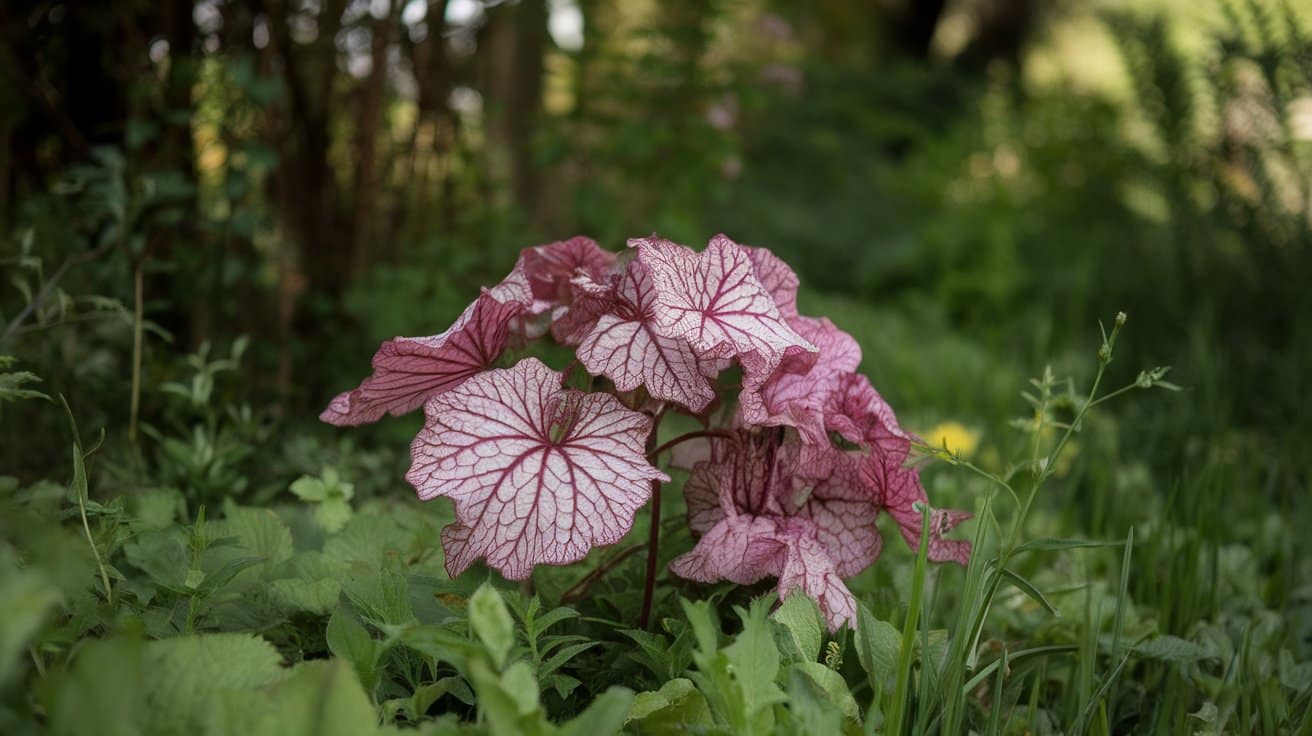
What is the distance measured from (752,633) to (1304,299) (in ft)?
8.26

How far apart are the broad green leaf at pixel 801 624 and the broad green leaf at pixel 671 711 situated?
105mm

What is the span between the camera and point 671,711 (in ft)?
3.09

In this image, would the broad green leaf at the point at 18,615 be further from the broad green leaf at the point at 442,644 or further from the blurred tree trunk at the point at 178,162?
the blurred tree trunk at the point at 178,162

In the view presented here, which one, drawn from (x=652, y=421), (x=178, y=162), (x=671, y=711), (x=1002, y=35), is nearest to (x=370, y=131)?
(x=178, y=162)

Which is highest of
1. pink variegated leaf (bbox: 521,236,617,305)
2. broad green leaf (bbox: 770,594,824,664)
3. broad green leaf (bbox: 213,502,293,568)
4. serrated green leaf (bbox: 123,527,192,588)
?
pink variegated leaf (bbox: 521,236,617,305)

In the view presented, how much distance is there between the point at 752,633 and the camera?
854 mm

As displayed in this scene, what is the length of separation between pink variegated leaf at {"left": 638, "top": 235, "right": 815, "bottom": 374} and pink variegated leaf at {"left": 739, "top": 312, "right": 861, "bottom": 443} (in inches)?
1.8

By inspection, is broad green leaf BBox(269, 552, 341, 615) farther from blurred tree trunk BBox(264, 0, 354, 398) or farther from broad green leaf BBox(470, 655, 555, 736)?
blurred tree trunk BBox(264, 0, 354, 398)

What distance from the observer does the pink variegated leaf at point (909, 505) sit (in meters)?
1.10

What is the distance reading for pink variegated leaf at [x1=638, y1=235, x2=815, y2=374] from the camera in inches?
38.0

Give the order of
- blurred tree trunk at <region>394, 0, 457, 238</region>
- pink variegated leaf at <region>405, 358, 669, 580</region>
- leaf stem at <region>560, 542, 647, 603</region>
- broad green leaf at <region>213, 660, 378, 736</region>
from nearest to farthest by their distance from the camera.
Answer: broad green leaf at <region>213, 660, 378, 736</region>
pink variegated leaf at <region>405, 358, 669, 580</region>
leaf stem at <region>560, 542, 647, 603</region>
blurred tree trunk at <region>394, 0, 457, 238</region>

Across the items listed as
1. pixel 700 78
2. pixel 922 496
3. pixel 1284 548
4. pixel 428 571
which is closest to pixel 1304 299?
pixel 1284 548

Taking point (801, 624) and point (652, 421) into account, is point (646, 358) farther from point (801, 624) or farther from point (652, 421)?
point (801, 624)

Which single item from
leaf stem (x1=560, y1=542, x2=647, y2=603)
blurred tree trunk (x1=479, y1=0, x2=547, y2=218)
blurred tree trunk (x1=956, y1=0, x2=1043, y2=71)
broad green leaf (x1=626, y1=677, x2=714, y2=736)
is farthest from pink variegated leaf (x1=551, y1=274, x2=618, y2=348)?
blurred tree trunk (x1=956, y1=0, x2=1043, y2=71)
